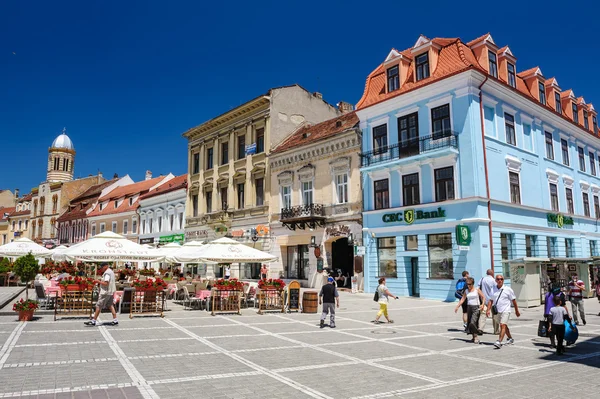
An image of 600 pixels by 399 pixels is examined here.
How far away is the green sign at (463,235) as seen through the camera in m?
21.1

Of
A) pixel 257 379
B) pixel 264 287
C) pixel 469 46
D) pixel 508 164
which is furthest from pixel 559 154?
pixel 257 379

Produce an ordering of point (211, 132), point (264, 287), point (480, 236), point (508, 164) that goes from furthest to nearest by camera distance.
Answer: point (211, 132)
point (508, 164)
point (480, 236)
point (264, 287)

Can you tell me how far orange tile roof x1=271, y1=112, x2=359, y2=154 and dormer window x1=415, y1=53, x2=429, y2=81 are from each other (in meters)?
4.83

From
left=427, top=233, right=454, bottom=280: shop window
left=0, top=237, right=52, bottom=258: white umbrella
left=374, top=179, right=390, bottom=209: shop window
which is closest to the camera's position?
left=427, top=233, right=454, bottom=280: shop window

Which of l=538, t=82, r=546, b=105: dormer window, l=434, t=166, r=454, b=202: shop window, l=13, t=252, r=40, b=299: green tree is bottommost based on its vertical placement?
l=13, t=252, r=40, b=299: green tree

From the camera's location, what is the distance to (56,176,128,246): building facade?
182 feet

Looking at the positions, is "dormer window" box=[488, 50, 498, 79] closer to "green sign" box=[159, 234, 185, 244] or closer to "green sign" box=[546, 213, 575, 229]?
"green sign" box=[546, 213, 575, 229]

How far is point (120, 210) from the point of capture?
164ft

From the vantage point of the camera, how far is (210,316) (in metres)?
15.9

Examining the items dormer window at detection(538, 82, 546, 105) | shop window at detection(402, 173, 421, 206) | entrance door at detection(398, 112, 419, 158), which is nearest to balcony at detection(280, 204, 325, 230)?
shop window at detection(402, 173, 421, 206)

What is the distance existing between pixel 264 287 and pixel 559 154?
2162 cm

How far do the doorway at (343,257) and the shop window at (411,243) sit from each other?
4590 mm

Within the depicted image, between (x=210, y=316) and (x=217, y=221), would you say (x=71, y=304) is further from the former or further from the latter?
(x=217, y=221)

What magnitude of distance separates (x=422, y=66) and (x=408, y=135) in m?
3.74
